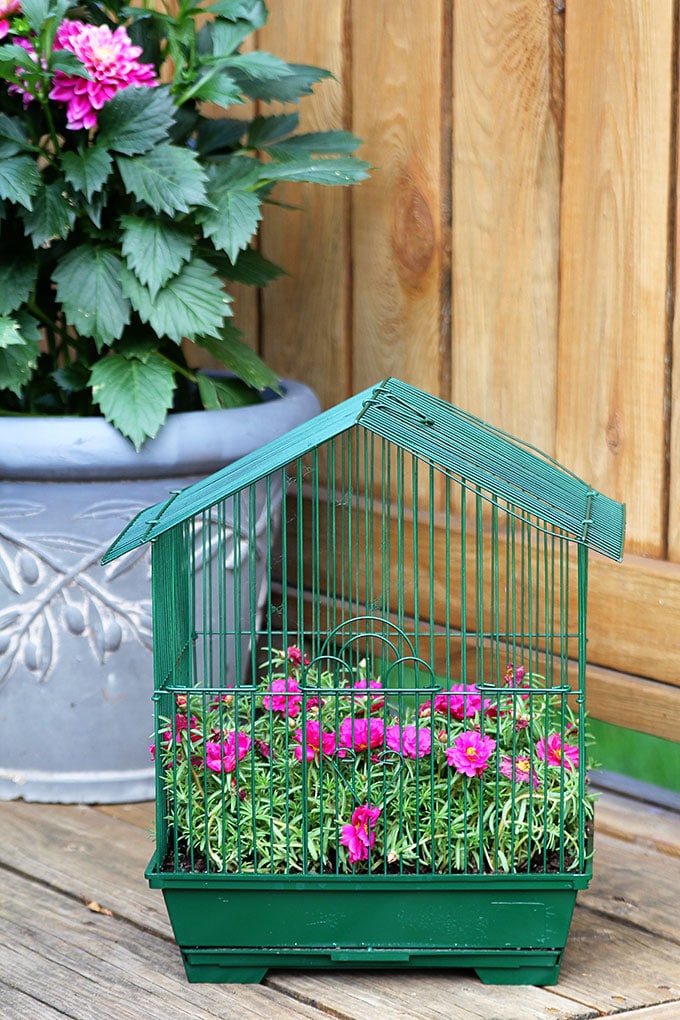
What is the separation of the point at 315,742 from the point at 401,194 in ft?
3.14

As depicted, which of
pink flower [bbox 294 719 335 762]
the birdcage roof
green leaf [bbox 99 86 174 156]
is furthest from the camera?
green leaf [bbox 99 86 174 156]

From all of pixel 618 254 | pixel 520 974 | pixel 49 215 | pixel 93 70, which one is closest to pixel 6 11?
pixel 93 70

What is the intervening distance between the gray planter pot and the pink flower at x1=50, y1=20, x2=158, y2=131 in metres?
0.42

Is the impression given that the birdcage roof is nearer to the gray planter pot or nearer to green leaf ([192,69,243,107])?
the gray planter pot

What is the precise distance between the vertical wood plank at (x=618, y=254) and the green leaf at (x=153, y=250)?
0.53 m

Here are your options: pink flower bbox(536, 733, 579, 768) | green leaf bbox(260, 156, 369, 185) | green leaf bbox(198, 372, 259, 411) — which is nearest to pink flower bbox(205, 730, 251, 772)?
pink flower bbox(536, 733, 579, 768)

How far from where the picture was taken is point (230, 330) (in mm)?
1899

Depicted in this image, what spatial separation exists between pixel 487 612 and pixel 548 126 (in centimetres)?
71

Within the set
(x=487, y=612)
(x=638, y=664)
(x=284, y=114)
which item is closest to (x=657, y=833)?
(x=638, y=664)

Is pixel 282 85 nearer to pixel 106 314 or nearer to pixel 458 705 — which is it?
pixel 106 314

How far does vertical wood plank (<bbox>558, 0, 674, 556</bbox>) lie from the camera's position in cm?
168

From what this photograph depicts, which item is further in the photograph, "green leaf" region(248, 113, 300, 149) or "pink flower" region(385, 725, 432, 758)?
"green leaf" region(248, 113, 300, 149)

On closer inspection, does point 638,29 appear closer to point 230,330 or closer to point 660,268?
point 660,268

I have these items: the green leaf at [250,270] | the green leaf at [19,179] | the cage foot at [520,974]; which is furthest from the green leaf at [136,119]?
the cage foot at [520,974]
